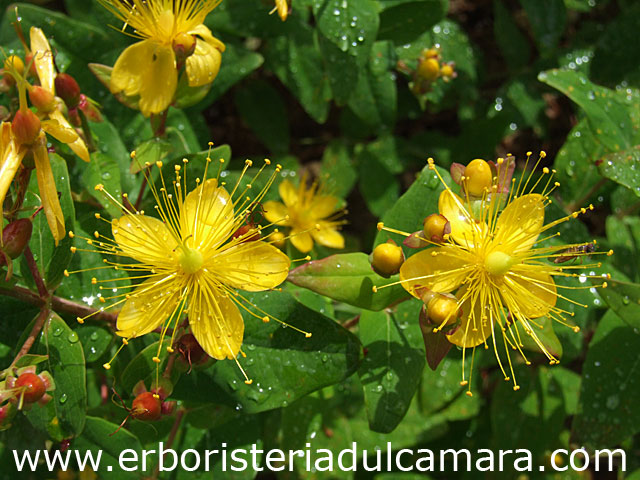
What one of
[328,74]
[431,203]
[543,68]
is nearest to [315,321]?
[431,203]

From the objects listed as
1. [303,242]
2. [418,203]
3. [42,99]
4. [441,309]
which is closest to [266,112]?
[303,242]

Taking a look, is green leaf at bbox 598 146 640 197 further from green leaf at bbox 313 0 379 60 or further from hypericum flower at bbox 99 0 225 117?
hypericum flower at bbox 99 0 225 117

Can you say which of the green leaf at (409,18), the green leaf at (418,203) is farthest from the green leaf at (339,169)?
the green leaf at (418,203)

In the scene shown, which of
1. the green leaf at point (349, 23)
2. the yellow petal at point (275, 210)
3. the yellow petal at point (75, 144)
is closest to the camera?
the yellow petal at point (75, 144)

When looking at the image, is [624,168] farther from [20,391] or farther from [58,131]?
[20,391]

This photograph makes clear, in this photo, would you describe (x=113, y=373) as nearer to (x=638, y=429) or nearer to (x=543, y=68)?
(x=638, y=429)

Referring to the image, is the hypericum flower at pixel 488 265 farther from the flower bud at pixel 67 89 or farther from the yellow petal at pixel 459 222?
the flower bud at pixel 67 89
